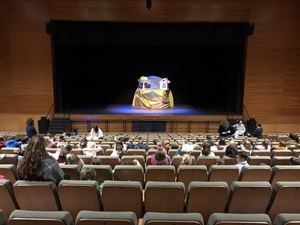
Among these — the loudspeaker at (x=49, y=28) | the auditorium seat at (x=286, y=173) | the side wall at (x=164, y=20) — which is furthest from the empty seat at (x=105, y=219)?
the loudspeaker at (x=49, y=28)

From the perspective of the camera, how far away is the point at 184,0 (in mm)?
14711

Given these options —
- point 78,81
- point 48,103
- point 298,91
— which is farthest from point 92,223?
point 78,81

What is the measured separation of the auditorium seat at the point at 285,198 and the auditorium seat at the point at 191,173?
3.74 feet

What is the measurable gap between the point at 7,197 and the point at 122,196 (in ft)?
4.26

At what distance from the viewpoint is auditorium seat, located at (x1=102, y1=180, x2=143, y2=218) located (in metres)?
3.45

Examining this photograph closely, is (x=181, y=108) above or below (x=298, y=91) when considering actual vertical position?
below

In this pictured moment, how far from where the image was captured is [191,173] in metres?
4.68

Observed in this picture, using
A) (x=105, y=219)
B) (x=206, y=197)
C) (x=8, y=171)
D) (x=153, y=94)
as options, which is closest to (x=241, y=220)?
(x=105, y=219)

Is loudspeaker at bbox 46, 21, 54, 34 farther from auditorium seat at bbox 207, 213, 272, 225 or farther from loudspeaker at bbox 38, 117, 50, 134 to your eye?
auditorium seat at bbox 207, 213, 272, 225

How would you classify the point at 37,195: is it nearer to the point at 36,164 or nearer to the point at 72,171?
the point at 36,164

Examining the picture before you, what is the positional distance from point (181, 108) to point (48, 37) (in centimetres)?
834

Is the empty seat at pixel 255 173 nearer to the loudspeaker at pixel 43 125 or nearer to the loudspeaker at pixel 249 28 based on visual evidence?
the loudspeaker at pixel 249 28

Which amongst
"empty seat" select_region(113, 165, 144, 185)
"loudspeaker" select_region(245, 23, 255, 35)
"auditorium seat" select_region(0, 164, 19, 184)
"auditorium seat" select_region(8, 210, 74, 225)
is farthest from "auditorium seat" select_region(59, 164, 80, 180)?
"loudspeaker" select_region(245, 23, 255, 35)

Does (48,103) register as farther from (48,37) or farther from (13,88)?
(48,37)
